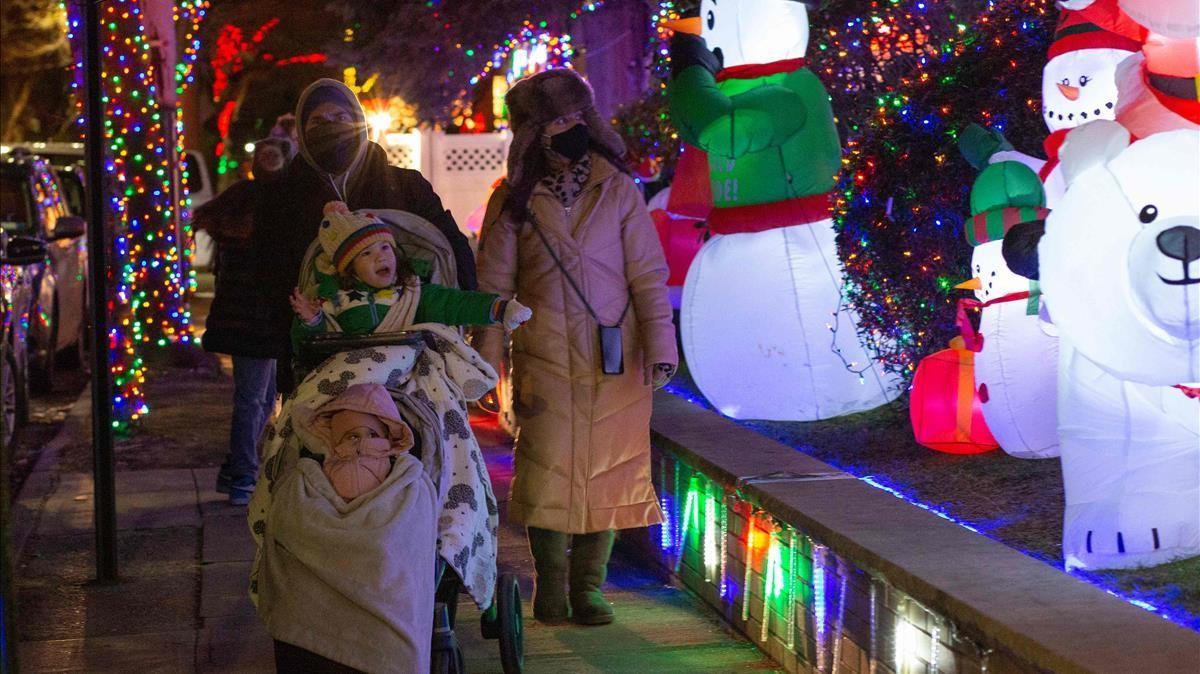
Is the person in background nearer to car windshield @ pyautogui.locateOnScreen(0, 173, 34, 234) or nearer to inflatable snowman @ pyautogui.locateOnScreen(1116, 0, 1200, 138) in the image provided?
inflatable snowman @ pyautogui.locateOnScreen(1116, 0, 1200, 138)

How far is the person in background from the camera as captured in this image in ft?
25.2

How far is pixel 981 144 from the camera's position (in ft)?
20.8

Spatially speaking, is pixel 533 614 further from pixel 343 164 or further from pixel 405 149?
pixel 405 149

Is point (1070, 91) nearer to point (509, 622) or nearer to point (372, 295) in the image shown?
point (372, 295)

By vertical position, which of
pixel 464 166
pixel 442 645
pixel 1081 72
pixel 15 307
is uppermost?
pixel 1081 72

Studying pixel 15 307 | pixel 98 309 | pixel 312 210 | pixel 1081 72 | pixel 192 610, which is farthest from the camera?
pixel 15 307

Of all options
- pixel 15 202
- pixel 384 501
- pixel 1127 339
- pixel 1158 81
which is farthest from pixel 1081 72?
pixel 15 202

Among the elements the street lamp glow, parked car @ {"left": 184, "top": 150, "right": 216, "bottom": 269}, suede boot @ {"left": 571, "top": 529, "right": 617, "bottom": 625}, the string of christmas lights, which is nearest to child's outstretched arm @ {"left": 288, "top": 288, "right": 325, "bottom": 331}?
suede boot @ {"left": 571, "top": 529, "right": 617, "bottom": 625}

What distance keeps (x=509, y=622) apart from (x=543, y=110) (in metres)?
1.85

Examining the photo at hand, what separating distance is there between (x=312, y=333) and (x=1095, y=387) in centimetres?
231

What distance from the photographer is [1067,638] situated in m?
3.78

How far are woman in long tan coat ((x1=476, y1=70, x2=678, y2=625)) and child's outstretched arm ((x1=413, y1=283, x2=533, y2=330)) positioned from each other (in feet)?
3.31

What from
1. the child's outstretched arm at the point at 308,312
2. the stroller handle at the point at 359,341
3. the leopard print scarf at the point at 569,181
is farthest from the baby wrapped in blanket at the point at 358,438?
the leopard print scarf at the point at 569,181

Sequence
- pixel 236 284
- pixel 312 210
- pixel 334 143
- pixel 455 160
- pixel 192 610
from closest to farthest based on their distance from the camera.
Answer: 1. pixel 334 143
2. pixel 312 210
3. pixel 192 610
4. pixel 236 284
5. pixel 455 160
